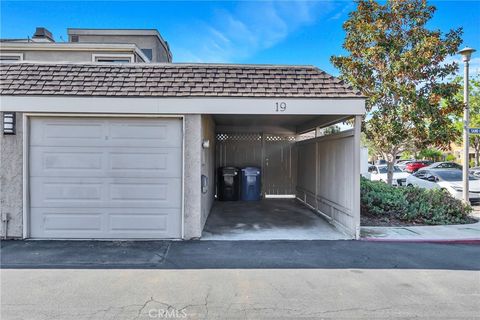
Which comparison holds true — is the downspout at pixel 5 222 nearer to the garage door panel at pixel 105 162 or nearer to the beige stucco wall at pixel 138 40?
the garage door panel at pixel 105 162

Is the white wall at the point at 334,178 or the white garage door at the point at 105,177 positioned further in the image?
the white wall at the point at 334,178

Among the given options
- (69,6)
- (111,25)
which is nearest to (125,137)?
(69,6)

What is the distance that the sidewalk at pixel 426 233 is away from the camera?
638cm

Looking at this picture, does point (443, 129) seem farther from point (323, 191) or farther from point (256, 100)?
point (256, 100)

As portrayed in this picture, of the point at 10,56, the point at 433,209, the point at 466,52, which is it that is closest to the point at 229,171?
the point at 433,209

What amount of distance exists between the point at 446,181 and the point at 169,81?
11.2 metres

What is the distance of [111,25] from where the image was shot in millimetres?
18219

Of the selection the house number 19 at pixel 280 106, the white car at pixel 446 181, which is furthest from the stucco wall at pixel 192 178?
the white car at pixel 446 181

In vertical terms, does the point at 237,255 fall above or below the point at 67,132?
below

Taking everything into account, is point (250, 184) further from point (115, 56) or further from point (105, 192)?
point (115, 56)

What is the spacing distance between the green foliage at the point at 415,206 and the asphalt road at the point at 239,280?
1774mm

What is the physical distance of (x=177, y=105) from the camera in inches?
243

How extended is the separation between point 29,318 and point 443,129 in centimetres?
972

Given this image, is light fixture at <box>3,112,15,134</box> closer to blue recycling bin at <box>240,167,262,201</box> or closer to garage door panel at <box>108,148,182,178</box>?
garage door panel at <box>108,148,182,178</box>
